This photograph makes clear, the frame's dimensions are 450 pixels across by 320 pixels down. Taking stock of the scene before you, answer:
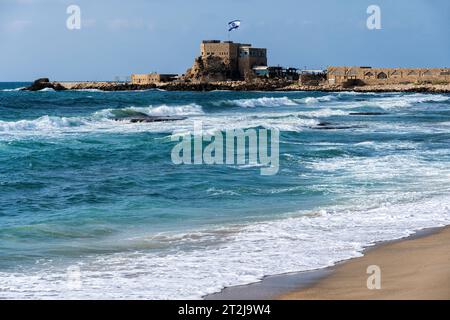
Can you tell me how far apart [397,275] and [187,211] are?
16.2 feet

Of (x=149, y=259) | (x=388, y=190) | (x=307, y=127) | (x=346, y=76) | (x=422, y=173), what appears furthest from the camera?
(x=346, y=76)

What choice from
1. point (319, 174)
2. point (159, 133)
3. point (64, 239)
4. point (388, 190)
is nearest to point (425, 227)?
point (388, 190)

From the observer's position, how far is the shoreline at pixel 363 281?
6.97 metres

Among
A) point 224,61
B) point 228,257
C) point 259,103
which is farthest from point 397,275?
point 224,61

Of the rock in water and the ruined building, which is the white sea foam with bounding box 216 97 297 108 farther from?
the rock in water

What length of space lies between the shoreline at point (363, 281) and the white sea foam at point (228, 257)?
212mm

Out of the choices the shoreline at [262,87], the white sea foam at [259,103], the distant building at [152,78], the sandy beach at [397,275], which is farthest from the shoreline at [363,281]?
the distant building at [152,78]

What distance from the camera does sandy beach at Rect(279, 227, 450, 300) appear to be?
272 inches

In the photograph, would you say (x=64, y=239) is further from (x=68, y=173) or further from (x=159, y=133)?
(x=159, y=133)

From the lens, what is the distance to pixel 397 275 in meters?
7.73

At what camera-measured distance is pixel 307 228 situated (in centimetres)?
1057

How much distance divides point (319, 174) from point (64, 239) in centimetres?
770

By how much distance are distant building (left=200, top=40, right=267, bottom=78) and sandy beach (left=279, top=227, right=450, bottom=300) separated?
307 feet

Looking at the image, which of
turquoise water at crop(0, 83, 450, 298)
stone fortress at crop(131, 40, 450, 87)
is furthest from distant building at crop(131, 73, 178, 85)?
turquoise water at crop(0, 83, 450, 298)
